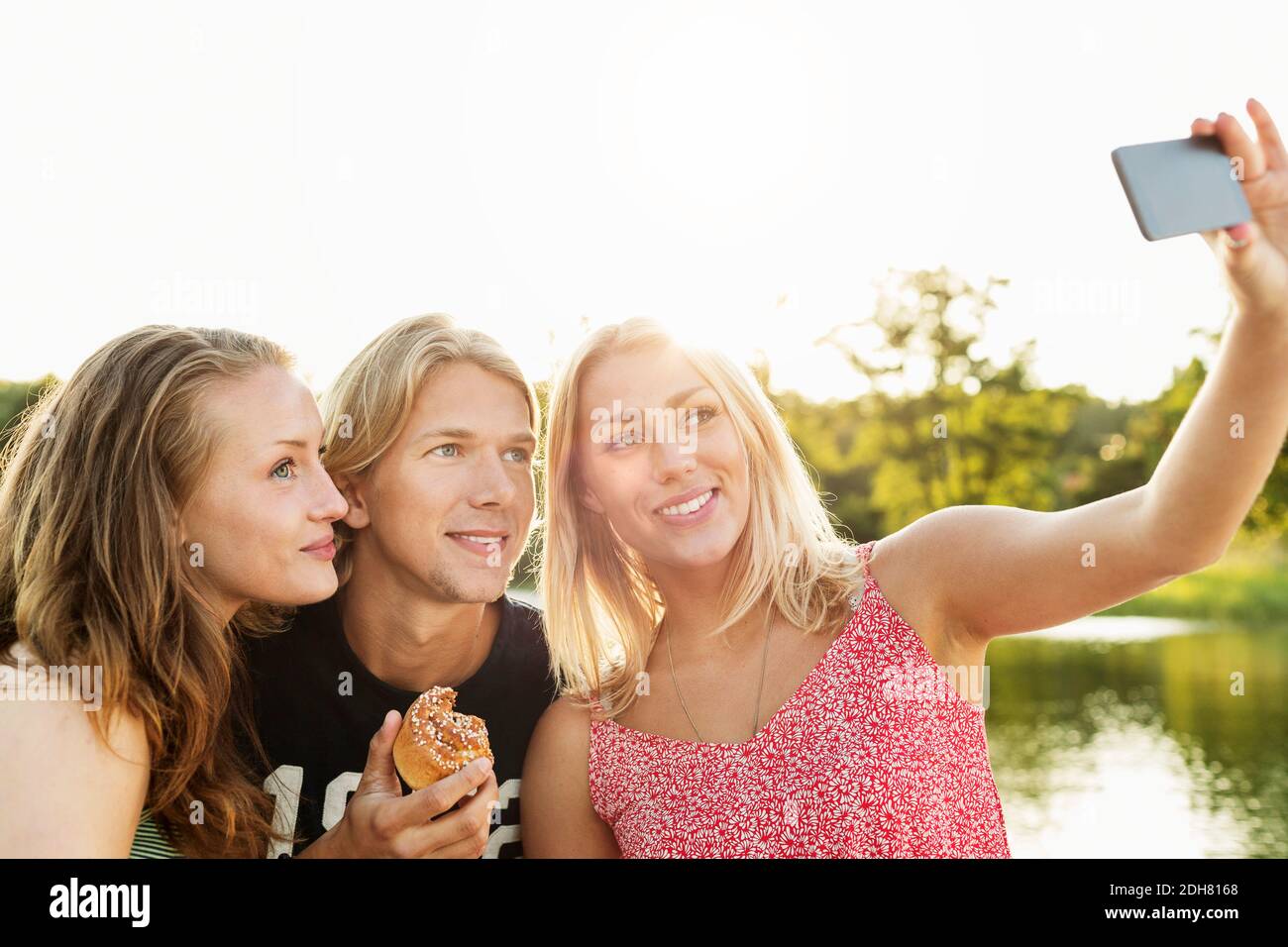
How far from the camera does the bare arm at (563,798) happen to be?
4.03 m

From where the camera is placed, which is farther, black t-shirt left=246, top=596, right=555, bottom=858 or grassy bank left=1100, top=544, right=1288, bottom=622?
grassy bank left=1100, top=544, right=1288, bottom=622

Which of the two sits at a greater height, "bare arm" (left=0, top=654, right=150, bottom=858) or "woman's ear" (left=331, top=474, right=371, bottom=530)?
"woman's ear" (left=331, top=474, right=371, bottom=530)

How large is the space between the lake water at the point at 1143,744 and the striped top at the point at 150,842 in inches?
225

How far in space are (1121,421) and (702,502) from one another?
147 feet

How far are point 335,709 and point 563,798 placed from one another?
887 mm

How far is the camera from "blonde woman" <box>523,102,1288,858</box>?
11.5 feet

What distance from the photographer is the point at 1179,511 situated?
10.1ft

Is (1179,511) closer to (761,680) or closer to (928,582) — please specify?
(928,582)

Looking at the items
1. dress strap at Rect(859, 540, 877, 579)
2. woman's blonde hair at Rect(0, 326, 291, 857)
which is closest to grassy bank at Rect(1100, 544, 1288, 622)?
dress strap at Rect(859, 540, 877, 579)

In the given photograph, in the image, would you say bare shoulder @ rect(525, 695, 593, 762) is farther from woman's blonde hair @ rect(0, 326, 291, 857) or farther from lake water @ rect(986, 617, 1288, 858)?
lake water @ rect(986, 617, 1288, 858)

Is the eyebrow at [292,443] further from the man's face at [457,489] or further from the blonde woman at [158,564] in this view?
the man's face at [457,489]

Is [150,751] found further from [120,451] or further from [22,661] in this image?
[120,451]

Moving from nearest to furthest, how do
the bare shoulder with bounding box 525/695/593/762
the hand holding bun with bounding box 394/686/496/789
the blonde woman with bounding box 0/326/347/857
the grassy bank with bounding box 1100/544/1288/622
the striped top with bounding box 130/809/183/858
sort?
the blonde woman with bounding box 0/326/347/857
the striped top with bounding box 130/809/183/858
the hand holding bun with bounding box 394/686/496/789
the bare shoulder with bounding box 525/695/593/762
the grassy bank with bounding box 1100/544/1288/622

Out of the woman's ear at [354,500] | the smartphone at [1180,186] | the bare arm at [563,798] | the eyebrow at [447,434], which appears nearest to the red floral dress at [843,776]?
the bare arm at [563,798]
